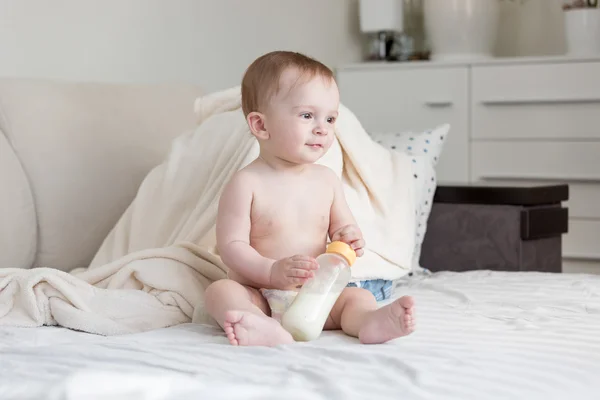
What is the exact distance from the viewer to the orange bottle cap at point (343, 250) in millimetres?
1374

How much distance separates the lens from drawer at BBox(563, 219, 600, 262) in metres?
3.27

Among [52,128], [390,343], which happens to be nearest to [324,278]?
[390,343]

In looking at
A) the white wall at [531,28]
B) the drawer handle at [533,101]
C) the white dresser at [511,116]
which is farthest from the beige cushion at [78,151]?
the white wall at [531,28]

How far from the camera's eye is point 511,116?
3338 millimetres

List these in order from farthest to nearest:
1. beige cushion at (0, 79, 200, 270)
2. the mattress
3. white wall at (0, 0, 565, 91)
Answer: white wall at (0, 0, 565, 91)
beige cushion at (0, 79, 200, 270)
the mattress

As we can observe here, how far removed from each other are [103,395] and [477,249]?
1344 millimetres

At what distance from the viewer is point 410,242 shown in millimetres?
1835

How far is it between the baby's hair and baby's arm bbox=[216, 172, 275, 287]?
128mm

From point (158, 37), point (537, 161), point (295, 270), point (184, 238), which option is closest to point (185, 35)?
point (158, 37)

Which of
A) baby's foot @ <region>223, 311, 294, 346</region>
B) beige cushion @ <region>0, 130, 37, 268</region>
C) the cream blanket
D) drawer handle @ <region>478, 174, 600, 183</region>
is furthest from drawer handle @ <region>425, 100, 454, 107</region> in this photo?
baby's foot @ <region>223, 311, 294, 346</region>

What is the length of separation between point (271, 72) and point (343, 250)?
1.01 ft

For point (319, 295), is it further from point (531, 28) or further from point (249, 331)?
point (531, 28)

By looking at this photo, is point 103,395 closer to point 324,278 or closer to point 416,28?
point 324,278

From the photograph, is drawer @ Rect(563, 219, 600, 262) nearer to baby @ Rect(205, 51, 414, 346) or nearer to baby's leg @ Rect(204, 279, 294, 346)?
baby @ Rect(205, 51, 414, 346)
